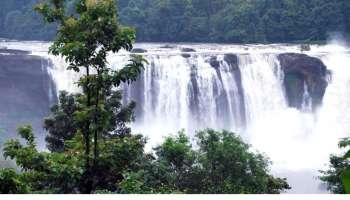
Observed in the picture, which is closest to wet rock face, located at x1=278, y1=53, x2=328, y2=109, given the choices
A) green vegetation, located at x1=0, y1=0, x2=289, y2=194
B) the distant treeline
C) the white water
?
the white water

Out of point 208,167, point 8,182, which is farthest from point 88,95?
point 208,167

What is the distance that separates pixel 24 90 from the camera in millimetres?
22203

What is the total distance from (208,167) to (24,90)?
46.5 ft

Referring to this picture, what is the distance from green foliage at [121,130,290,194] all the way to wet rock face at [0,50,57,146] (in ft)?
41.8

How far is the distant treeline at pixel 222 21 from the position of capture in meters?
29.4

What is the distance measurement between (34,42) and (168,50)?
26.1 feet

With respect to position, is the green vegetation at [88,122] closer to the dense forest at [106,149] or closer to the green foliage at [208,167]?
the dense forest at [106,149]

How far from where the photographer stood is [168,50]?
2341 cm

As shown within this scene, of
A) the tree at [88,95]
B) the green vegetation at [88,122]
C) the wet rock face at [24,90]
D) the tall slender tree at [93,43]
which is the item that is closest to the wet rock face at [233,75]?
the wet rock face at [24,90]

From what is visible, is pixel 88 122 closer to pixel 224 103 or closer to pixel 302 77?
pixel 224 103

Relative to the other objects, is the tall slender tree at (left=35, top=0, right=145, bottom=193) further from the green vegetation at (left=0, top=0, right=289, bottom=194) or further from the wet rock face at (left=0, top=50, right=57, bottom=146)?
the wet rock face at (left=0, top=50, right=57, bottom=146)

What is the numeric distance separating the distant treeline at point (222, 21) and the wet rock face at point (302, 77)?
6390mm

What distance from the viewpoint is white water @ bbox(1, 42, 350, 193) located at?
2095 centimetres
